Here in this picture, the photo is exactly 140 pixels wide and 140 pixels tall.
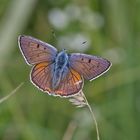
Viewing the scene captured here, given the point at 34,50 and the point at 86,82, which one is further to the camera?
the point at 86,82

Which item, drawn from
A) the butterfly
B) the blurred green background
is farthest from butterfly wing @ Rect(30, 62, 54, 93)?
the blurred green background

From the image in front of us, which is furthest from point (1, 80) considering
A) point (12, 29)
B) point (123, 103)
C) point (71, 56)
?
point (71, 56)

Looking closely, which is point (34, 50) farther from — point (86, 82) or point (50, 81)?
point (86, 82)

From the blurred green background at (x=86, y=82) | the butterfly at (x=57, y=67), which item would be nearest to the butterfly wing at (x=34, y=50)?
the butterfly at (x=57, y=67)

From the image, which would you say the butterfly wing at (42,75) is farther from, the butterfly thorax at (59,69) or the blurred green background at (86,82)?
the blurred green background at (86,82)

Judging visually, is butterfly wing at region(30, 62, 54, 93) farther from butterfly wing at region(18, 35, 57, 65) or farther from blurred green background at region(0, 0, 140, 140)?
blurred green background at region(0, 0, 140, 140)

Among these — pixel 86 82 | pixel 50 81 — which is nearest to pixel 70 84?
pixel 50 81
